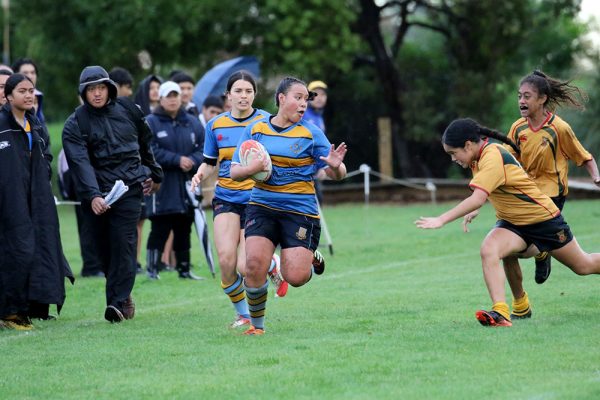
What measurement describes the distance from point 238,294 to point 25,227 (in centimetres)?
194

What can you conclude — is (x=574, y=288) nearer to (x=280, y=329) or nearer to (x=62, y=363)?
(x=280, y=329)

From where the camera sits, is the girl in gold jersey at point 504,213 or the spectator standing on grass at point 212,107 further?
the spectator standing on grass at point 212,107

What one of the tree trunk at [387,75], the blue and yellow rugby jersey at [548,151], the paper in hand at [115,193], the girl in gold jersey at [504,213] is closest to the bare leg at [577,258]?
the girl in gold jersey at [504,213]

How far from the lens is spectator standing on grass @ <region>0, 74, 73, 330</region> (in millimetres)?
9578

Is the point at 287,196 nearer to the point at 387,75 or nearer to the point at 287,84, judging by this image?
the point at 287,84

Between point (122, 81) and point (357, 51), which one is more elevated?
point (357, 51)

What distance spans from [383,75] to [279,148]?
21122 millimetres

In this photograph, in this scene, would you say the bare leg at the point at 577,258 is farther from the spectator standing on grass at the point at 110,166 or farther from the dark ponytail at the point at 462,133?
the spectator standing on grass at the point at 110,166

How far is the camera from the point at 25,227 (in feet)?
31.6

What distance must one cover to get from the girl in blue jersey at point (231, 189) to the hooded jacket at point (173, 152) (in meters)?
3.95

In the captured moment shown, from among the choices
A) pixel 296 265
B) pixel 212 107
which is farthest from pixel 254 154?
pixel 212 107

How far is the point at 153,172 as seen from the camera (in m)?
10.6

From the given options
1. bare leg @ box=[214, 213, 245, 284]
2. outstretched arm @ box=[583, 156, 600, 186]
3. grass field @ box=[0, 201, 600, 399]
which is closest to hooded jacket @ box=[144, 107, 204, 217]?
grass field @ box=[0, 201, 600, 399]

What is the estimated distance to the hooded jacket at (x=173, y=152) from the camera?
13.5 meters
